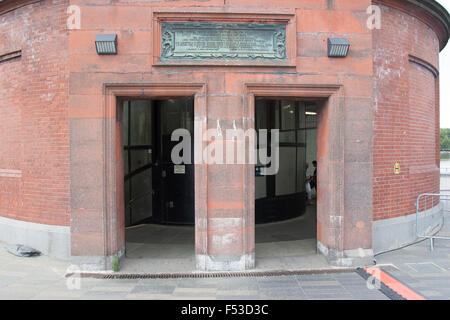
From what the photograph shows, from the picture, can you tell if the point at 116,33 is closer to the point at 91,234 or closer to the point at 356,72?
the point at 91,234

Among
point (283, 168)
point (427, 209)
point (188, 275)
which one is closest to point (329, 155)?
point (188, 275)

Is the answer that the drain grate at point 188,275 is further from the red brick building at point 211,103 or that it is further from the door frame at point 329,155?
the door frame at point 329,155

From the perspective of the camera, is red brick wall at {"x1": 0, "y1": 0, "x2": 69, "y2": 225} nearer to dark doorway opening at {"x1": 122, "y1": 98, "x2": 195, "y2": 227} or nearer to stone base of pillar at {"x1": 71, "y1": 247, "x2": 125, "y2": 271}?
stone base of pillar at {"x1": 71, "y1": 247, "x2": 125, "y2": 271}

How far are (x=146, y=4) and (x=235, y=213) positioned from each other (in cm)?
410

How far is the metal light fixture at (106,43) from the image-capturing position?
5383 mm

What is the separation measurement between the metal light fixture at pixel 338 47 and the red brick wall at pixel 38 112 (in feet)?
17.2

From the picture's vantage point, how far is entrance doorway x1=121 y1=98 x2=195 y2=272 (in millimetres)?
8719

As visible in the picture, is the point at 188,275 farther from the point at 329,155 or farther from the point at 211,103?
the point at 329,155

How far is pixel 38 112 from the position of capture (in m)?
6.64

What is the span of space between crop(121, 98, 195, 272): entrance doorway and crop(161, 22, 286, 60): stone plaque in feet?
10.1

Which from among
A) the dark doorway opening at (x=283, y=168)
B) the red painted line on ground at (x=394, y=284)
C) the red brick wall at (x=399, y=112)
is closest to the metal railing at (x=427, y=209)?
the red brick wall at (x=399, y=112)

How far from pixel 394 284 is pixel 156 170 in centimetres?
651

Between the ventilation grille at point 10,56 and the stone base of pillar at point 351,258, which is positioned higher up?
the ventilation grille at point 10,56
